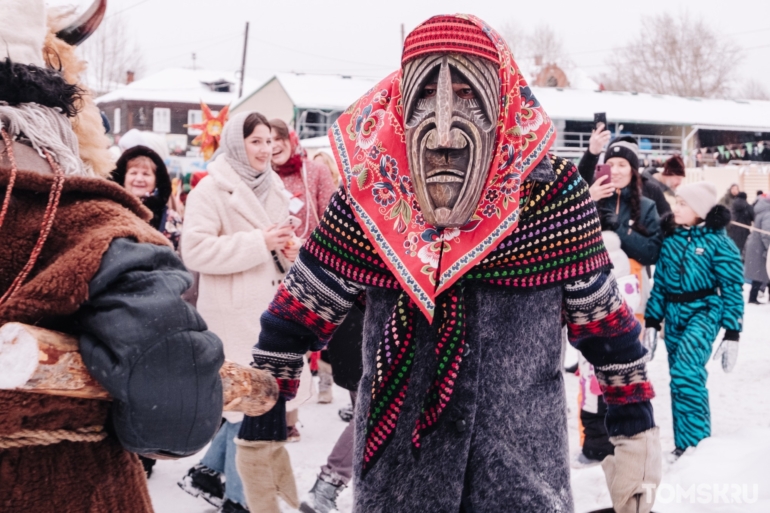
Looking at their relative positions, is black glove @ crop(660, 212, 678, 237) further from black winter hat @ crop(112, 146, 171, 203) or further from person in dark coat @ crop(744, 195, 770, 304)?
person in dark coat @ crop(744, 195, 770, 304)

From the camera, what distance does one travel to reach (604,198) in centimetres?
463

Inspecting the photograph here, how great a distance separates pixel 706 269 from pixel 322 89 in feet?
69.9

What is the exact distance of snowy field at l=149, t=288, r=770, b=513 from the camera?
3607 mm

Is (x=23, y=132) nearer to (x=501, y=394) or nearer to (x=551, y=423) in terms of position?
(x=501, y=394)

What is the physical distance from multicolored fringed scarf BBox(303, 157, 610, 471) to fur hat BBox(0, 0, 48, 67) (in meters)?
0.83

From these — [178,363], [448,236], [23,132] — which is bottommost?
[178,363]

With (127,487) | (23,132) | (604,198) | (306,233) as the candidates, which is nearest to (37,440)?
(127,487)

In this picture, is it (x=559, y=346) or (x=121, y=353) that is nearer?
(x=121, y=353)

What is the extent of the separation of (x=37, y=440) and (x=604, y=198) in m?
3.94

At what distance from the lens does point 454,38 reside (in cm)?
187

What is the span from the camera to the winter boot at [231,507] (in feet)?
11.6

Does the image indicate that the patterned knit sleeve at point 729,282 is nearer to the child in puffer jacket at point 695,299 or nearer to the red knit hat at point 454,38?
the child in puffer jacket at point 695,299
